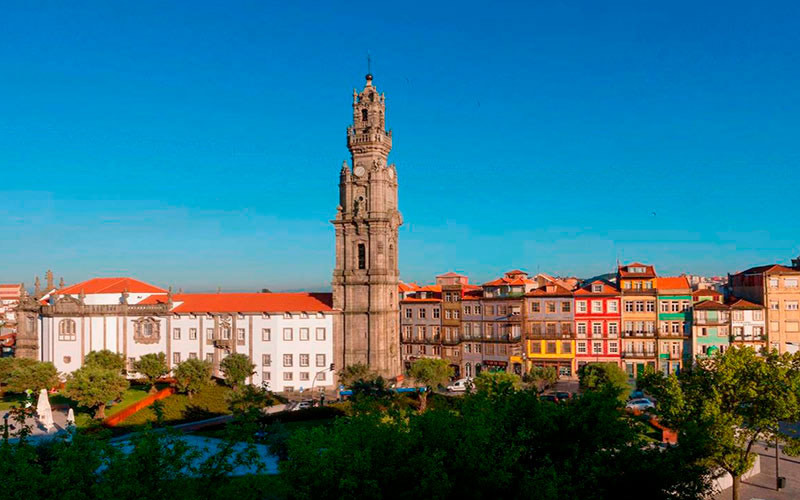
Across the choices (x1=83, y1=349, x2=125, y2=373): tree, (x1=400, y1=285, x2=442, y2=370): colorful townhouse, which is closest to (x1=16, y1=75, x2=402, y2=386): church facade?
(x1=83, y1=349, x2=125, y2=373): tree

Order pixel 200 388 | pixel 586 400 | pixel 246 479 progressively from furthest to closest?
1. pixel 200 388
2. pixel 586 400
3. pixel 246 479

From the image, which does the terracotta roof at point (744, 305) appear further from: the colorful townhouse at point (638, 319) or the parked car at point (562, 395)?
the parked car at point (562, 395)

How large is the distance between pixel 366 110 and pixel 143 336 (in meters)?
32.8

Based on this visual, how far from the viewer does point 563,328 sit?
6456 centimetres

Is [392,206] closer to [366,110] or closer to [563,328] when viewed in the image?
[366,110]

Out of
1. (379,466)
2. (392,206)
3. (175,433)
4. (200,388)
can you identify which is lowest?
(200,388)

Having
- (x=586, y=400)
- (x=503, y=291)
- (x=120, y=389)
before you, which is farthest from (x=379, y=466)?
(x=503, y=291)

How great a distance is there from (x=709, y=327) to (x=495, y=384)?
39706 millimetres

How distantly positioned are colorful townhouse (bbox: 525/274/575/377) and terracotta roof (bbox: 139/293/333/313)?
→ 21.7 meters

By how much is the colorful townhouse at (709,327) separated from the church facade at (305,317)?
3072cm

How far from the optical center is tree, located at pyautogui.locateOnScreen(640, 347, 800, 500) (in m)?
25.9

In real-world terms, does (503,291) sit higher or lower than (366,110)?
lower

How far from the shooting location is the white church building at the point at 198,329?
60.2 metres

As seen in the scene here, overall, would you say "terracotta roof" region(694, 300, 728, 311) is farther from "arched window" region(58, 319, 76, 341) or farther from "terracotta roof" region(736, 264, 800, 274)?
"arched window" region(58, 319, 76, 341)
